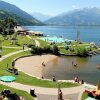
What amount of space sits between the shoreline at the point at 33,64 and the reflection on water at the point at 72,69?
1.81m

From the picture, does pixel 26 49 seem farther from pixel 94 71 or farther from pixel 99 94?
pixel 99 94

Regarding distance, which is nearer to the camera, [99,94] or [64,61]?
[99,94]

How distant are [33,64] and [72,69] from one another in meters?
12.5

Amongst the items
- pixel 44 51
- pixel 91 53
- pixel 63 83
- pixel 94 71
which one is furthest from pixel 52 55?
pixel 63 83

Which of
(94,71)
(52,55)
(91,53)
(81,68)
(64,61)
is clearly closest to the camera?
(94,71)

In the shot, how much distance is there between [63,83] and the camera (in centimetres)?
5403

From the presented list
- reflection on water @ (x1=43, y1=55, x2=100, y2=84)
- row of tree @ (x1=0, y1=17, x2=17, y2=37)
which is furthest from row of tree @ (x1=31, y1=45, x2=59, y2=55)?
row of tree @ (x1=0, y1=17, x2=17, y2=37)

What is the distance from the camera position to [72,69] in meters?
81.2

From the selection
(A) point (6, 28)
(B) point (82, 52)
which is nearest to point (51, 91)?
(B) point (82, 52)

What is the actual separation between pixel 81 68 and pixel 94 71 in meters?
6.27

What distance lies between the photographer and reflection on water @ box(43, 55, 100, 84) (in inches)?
2761

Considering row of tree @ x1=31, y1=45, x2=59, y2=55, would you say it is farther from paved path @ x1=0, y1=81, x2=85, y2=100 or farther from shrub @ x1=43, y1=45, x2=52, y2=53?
paved path @ x1=0, y1=81, x2=85, y2=100

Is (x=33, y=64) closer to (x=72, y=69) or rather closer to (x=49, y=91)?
(x=72, y=69)

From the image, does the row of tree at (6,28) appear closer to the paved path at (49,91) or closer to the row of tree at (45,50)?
the row of tree at (45,50)
